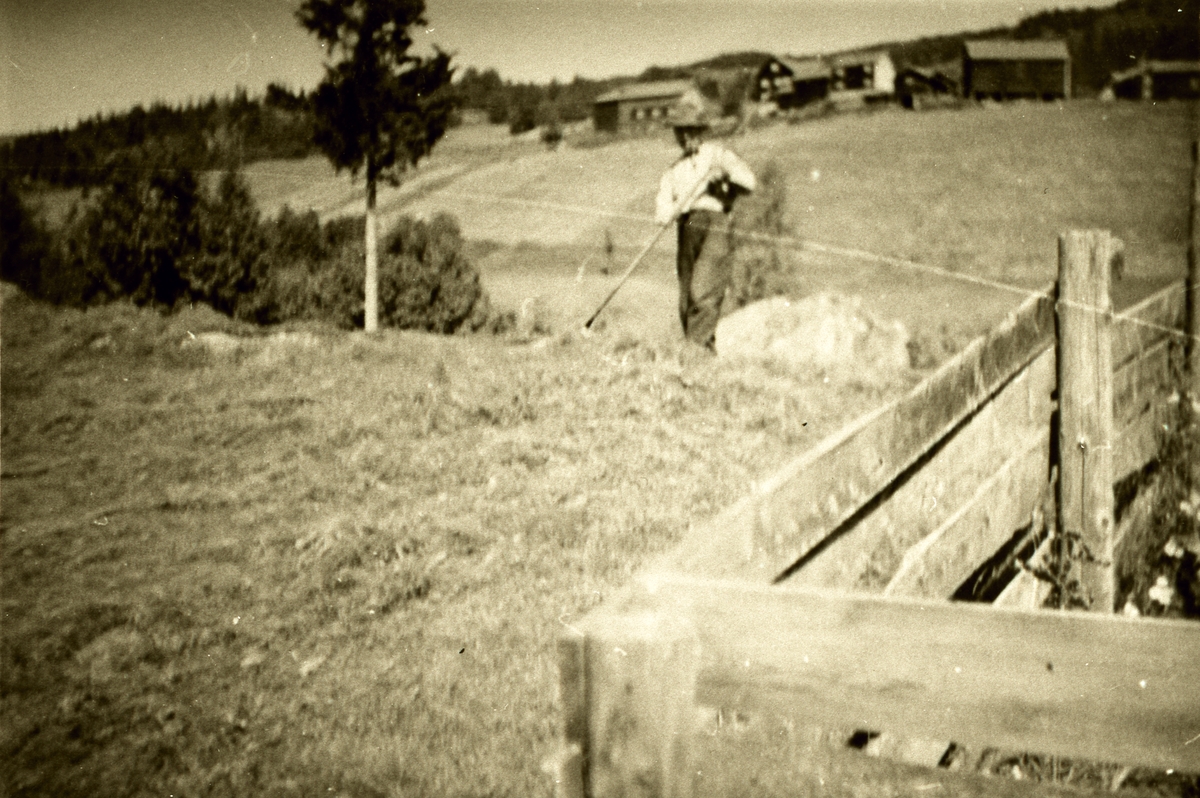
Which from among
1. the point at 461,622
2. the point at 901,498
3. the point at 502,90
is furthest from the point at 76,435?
the point at 502,90

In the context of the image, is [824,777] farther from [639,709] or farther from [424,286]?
[424,286]

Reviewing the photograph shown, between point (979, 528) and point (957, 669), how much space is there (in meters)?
1.96

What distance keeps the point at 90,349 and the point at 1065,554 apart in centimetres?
894

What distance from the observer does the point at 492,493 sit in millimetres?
5281

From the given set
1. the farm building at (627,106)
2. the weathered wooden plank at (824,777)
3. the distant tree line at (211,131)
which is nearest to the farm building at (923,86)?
the farm building at (627,106)

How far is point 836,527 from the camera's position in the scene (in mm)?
2496

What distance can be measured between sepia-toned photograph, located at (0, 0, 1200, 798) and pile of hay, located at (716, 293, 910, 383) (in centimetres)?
5

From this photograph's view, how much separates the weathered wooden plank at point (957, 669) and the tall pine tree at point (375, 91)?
21.9 feet

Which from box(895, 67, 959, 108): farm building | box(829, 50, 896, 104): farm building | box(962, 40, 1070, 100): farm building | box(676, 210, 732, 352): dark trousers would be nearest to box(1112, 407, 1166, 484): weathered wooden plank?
box(676, 210, 732, 352): dark trousers

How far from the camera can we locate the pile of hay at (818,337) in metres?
8.72

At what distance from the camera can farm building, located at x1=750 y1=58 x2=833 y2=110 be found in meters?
53.9

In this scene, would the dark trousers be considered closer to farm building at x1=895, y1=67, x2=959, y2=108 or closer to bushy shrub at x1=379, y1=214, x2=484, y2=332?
bushy shrub at x1=379, y1=214, x2=484, y2=332

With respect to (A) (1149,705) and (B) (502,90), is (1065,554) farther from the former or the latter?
(B) (502,90)

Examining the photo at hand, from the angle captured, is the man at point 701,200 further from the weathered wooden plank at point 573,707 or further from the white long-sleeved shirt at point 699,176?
the weathered wooden plank at point 573,707
